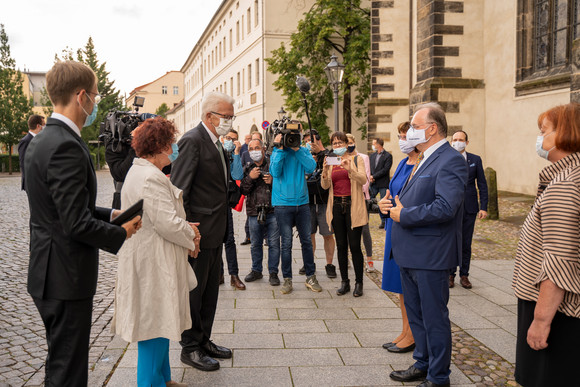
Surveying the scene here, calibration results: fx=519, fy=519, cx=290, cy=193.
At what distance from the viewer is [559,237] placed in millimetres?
2420

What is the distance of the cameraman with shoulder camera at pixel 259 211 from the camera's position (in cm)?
702

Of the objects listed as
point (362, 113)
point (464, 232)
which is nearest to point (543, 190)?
point (464, 232)

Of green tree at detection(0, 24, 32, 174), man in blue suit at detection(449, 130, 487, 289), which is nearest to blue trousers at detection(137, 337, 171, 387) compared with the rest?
man in blue suit at detection(449, 130, 487, 289)

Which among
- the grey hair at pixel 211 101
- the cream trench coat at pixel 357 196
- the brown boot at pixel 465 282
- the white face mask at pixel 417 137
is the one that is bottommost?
the brown boot at pixel 465 282

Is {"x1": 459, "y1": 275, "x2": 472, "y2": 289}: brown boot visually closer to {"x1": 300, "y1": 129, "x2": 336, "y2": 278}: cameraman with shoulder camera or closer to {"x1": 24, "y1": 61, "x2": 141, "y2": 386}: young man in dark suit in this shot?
{"x1": 300, "y1": 129, "x2": 336, "y2": 278}: cameraman with shoulder camera

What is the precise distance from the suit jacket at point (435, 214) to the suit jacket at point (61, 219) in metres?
2.05

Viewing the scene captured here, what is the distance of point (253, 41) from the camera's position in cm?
3497

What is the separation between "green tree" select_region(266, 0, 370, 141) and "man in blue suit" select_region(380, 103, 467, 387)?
22.9 m

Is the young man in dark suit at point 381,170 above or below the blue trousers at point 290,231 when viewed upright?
above

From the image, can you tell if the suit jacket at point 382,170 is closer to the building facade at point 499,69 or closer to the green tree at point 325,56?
the building facade at point 499,69

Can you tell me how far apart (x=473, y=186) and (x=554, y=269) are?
431 cm

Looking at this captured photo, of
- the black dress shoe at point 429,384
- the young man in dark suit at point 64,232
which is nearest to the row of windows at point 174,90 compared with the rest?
the black dress shoe at point 429,384

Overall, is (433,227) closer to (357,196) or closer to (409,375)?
(409,375)

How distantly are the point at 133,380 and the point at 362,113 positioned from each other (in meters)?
27.8
